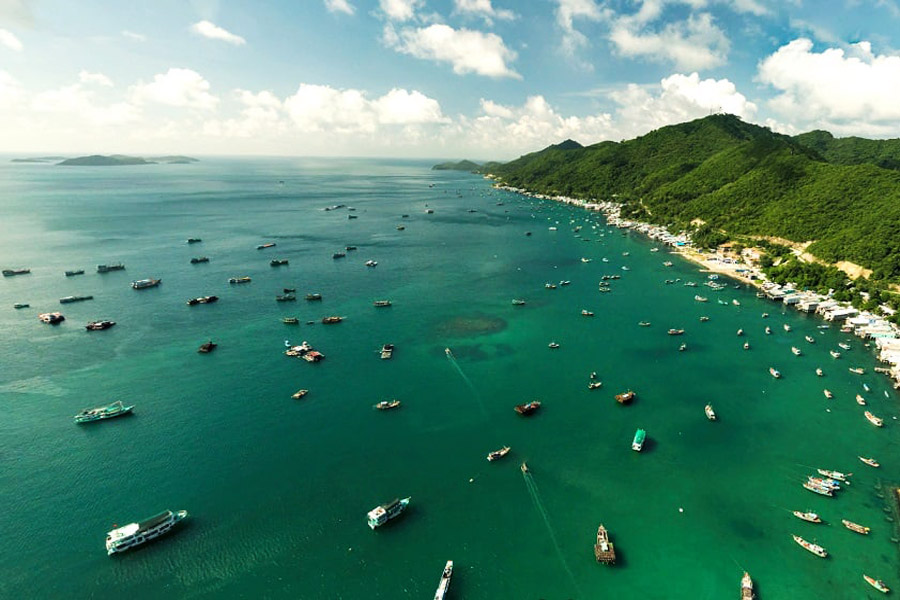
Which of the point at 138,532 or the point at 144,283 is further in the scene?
the point at 144,283

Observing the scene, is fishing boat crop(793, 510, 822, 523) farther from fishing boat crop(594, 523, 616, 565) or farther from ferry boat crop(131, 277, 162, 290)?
ferry boat crop(131, 277, 162, 290)

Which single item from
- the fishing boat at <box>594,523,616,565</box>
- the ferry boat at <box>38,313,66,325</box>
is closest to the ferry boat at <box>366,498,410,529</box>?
the fishing boat at <box>594,523,616,565</box>

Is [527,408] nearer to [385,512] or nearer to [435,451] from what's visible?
[435,451]

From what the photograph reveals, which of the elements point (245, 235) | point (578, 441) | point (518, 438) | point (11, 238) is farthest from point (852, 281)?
point (11, 238)

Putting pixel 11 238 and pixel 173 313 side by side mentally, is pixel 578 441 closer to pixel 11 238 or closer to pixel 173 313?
pixel 173 313

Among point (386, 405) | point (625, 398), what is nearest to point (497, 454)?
point (386, 405)

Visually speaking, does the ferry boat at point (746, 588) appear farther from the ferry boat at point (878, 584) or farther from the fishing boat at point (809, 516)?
the fishing boat at point (809, 516)

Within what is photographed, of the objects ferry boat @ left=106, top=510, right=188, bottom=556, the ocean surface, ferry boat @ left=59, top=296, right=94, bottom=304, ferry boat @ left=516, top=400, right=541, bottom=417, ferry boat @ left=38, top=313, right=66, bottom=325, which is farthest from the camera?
ferry boat @ left=59, top=296, right=94, bottom=304
